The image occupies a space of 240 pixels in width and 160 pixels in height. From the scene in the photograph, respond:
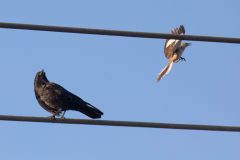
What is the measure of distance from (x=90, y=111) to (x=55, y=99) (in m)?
1.13

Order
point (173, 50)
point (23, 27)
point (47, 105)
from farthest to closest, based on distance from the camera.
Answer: point (47, 105)
point (173, 50)
point (23, 27)

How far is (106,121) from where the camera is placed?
894 centimetres

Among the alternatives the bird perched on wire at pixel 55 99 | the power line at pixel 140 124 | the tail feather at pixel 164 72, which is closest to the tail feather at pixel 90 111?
the bird perched on wire at pixel 55 99

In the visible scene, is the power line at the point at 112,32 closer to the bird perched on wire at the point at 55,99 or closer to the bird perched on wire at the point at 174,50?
the bird perched on wire at the point at 174,50

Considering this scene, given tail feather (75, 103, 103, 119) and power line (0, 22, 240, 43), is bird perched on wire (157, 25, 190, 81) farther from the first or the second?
power line (0, 22, 240, 43)

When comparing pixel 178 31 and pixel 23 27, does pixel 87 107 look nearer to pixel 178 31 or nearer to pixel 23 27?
pixel 178 31

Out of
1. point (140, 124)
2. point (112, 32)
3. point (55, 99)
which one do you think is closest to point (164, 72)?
point (55, 99)

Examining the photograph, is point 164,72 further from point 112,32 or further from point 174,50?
point 112,32

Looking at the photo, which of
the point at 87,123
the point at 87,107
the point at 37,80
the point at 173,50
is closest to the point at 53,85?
the point at 37,80

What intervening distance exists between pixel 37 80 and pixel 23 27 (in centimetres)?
489

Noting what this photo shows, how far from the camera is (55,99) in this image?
12891mm

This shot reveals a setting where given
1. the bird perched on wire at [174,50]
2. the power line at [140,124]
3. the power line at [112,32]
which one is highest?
the bird perched on wire at [174,50]

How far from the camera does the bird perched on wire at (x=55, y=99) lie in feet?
40.9

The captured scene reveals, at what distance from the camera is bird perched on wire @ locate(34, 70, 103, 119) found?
12.5 meters
